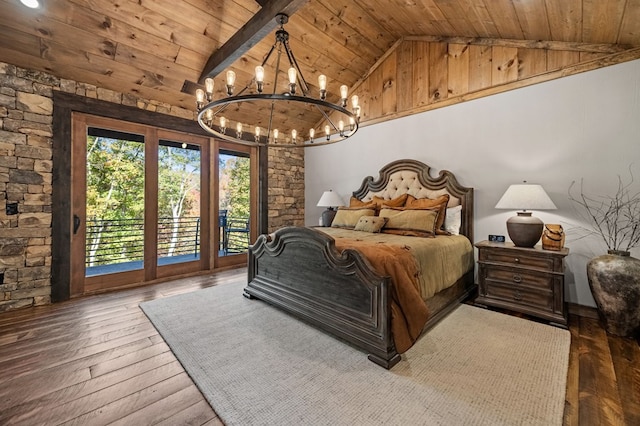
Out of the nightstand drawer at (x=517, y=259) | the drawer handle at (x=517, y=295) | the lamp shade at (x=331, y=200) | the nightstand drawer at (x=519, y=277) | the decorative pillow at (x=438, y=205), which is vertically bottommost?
the drawer handle at (x=517, y=295)

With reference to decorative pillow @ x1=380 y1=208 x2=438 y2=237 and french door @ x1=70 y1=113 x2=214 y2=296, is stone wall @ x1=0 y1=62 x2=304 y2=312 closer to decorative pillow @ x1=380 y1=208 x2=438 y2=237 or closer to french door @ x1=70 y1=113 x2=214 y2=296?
french door @ x1=70 y1=113 x2=214 y2=296

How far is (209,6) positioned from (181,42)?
583 millimetres

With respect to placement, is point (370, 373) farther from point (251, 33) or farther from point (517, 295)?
point (251, 33)

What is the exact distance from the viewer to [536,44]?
3.08 meters

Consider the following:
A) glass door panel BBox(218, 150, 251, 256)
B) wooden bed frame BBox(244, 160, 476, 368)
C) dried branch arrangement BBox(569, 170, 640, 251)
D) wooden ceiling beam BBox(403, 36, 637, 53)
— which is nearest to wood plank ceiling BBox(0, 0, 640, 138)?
wooden ceiling beam BBox(403, 36, 637, 53)

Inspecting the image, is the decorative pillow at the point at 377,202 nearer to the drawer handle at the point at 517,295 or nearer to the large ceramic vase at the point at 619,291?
the drawer handle at the point at 517,295

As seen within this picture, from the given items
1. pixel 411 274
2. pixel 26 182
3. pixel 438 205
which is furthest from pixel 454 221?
pixel 26 182

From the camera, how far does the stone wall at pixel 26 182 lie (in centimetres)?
290

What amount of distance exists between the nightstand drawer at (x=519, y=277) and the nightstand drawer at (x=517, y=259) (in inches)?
2.8

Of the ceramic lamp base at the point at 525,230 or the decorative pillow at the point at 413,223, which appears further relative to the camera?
the decorative pillow at the point at 413,223

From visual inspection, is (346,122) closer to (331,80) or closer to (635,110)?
(331,80)

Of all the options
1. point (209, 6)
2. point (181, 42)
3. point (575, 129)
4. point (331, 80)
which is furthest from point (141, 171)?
point (575, 129)

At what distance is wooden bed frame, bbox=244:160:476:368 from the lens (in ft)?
6.42

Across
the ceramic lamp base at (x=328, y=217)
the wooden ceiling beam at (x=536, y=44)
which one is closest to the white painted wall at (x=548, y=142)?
the wooden ceiling beam at (x=536, y=44)
